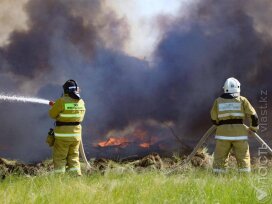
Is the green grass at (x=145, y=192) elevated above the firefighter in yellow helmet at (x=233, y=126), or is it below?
below

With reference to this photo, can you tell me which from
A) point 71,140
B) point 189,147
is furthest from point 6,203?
point 189,147

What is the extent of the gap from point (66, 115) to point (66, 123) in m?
0.14

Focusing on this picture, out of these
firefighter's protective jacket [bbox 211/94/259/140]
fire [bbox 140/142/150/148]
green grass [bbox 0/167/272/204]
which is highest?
firefighter's protective jacket [bbox 211/94/259/140]

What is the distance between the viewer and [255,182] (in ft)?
20.1

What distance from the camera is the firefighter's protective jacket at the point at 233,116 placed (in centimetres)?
886

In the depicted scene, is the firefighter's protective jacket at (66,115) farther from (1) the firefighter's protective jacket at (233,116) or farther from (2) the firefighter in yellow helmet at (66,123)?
(1) the firefighter's protective jacket at (233,116)

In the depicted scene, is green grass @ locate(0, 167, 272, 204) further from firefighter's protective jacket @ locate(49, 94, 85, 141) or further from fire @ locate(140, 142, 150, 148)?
fire @ locate(140, 142, 150, 148)

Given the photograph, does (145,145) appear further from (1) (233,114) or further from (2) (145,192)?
(2) (145,192)

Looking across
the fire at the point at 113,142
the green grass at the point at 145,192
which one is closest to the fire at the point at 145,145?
the fire at the point at 113,142

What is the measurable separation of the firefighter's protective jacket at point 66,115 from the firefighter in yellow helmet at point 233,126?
2.41m

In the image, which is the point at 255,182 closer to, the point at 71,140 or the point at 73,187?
the point at 73,187

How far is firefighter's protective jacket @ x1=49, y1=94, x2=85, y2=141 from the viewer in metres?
8.84

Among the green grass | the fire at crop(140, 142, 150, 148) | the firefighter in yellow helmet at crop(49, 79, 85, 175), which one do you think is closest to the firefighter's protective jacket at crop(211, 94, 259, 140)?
the firefighter in yellow helmet at crop(49, 79, 85, 175)

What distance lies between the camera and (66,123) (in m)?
8.91
